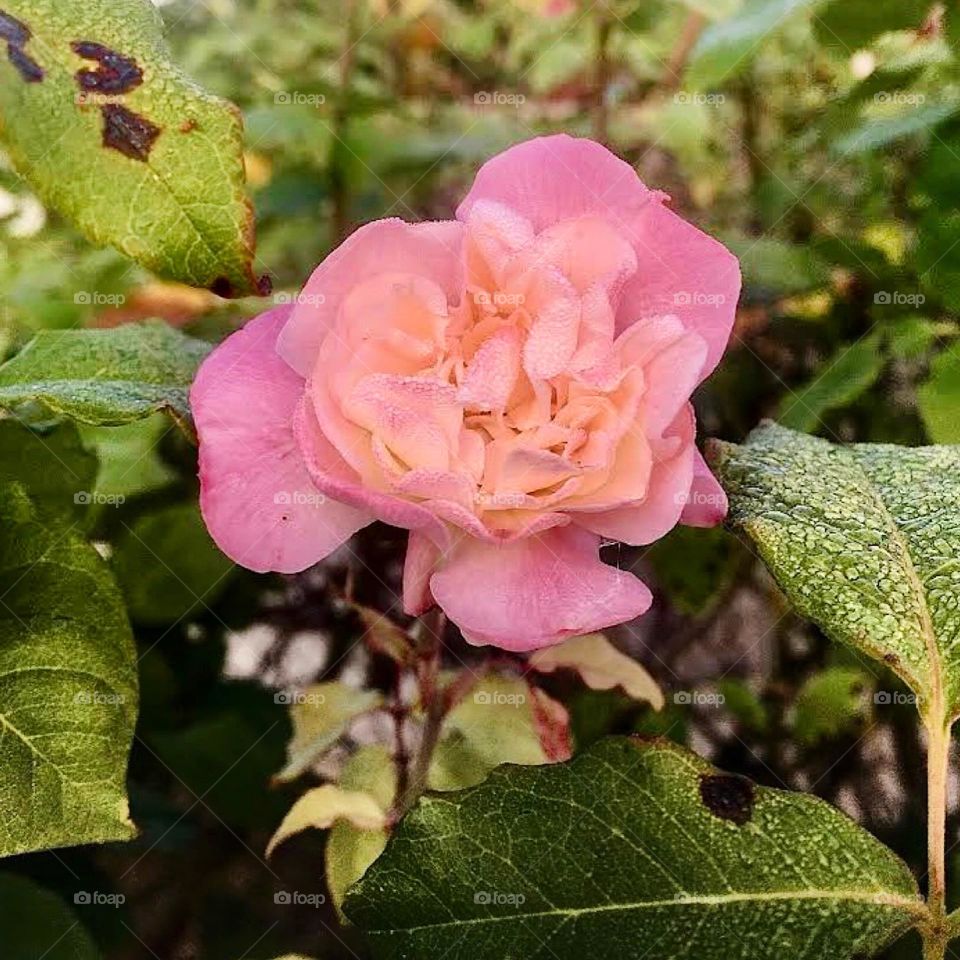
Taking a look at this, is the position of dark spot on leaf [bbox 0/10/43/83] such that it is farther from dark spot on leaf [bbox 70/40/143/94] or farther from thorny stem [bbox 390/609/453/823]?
thorny stem [bbox 390/609/453/823]

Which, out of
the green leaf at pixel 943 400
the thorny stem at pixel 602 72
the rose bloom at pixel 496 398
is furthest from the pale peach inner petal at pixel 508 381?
the thorny stem at pixel 602 72

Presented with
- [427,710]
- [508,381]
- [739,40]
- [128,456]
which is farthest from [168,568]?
[739,40]

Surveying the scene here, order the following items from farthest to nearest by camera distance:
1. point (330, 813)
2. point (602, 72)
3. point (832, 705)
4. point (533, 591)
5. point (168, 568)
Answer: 1. point (602, 72)
2. point (832, 705)
3. point (168, 568)
4. point (330, 813)
5. point (533, 591)

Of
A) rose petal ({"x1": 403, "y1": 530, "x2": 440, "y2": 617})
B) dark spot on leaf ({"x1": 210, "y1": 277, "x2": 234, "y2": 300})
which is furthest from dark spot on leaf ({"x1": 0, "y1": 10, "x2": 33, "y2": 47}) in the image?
rose petal ({"x1": 403, "y1": 530, "x2": 440, "y2": 617})

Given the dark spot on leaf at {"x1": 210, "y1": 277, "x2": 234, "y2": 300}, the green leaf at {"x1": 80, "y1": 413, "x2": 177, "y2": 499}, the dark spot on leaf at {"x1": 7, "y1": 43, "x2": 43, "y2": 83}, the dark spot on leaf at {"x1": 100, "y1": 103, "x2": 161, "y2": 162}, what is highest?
the dark spot on leaf at {"x1": 7, "y1": 43, "x2": 43, "y2": 83}

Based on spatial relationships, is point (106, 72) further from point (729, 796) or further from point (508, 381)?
point (729, 796)

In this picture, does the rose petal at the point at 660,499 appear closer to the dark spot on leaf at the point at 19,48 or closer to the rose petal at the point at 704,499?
the rose petal at the point at 704,499
